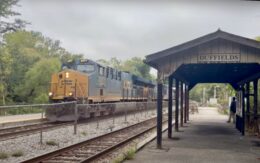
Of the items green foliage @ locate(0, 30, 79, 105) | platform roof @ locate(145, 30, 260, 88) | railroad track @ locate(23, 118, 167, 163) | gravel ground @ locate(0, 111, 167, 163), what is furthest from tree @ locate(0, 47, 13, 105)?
platform roof @ locate(145, 30, 260, 88)

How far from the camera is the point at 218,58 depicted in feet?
38.5

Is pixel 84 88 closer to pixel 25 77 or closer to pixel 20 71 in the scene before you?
pixel 25 77

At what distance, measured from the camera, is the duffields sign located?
457 inches

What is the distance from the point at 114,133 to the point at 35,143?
455 centimetres

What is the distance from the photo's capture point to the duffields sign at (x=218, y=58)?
38.1 ft

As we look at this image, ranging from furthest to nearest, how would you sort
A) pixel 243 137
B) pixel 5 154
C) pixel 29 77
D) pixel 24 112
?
pixel 29 77, pixel 24 112, pixel 243 137, pixel 5 154

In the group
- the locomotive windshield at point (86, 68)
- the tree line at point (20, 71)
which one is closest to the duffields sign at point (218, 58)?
the locomotive windshield at point (86, 68)

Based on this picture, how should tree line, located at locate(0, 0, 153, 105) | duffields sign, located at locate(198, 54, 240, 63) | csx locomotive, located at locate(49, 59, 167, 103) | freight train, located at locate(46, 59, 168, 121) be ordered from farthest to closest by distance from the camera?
1. tree line, located at locate(0, 0, 153, 105)
2. csx locomotive, located at locate(49, 59, 167, 103)
3. freight train, located at locate(46, 59, 168, 121)
4. duffields sign, located at locate(198, 54, 240, 63)

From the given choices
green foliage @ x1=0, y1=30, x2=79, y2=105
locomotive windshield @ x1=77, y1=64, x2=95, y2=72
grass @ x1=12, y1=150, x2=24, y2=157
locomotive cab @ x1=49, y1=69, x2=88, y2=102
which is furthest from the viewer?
green foliage @ x1=0, y1=30, x2=79, y2=105

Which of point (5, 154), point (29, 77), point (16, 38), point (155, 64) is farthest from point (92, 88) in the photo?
point (16, 38)

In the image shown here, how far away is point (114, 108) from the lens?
25.3m

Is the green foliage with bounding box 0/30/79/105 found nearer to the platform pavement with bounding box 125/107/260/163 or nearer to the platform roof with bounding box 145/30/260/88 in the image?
the platform pavement with bounding box 125/107/260/163

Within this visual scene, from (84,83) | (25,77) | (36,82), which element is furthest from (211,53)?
(25,77)

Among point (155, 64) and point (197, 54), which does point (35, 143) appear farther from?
point (197, 54)
